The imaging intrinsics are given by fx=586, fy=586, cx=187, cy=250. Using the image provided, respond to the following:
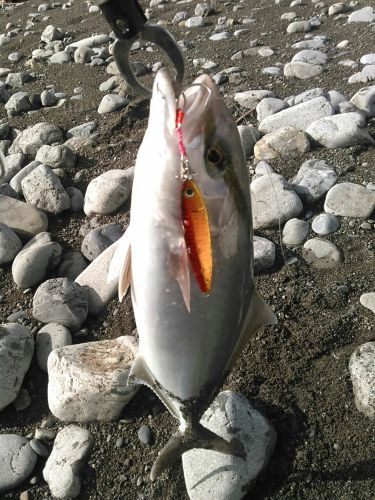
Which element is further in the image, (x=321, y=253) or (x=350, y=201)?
(x=350, y=201)

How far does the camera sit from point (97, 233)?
14.8 feet

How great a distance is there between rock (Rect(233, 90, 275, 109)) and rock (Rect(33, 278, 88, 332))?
304 centimetres

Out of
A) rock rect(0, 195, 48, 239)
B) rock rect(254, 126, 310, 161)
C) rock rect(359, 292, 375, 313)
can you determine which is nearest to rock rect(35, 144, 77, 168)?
rock rect(0, 195, 48, 239)

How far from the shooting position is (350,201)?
444cm

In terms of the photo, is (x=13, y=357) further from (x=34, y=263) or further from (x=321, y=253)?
(x=321, y=253)

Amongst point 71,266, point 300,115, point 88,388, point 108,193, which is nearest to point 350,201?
point 300,115

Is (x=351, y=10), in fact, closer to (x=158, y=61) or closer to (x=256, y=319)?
(x=158, y=61)

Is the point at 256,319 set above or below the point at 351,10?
above

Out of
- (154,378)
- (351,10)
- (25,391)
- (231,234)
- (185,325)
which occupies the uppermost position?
(231,234)

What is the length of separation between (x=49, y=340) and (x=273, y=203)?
1.96 meters

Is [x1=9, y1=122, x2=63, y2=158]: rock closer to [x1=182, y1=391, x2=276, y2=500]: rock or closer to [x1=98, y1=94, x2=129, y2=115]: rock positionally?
[x1=98, y1=94, x2=129, y2=115]: rock

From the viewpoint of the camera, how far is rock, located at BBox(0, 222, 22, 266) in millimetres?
4531

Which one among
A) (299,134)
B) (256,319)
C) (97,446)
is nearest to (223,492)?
(97,446)

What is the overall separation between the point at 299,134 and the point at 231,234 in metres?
3.25
